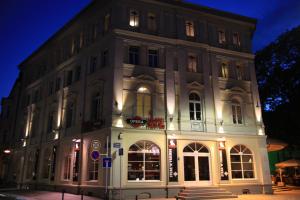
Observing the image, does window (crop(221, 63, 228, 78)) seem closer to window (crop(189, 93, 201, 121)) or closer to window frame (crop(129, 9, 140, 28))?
window (crop(189, 93, 201, 121))

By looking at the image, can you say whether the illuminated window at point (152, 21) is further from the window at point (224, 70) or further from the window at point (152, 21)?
the window at point (224, 70)

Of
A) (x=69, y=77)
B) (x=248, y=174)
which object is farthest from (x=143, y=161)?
(x=69, y=77)

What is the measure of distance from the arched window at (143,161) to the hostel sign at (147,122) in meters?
1.07

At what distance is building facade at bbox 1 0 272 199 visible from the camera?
64.4ft

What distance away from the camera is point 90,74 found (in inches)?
902

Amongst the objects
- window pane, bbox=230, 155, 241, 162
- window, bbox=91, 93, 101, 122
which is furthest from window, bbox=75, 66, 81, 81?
window pane, bbox=230, 155, 241, 162

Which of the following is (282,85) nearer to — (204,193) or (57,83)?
(204,193)

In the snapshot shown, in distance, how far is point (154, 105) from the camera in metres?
20.8

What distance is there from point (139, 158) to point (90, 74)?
24.7 feet

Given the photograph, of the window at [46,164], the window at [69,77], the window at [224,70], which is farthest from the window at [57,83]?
the window at [224,70]

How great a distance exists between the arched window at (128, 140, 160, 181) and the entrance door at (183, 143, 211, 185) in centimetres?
212

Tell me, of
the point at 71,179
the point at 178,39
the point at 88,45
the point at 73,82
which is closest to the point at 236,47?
the point at 178,39

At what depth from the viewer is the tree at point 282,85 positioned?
2977 cm

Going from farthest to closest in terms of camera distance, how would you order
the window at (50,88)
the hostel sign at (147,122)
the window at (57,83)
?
1. the window at (50,88)
2. the window at (57,83)
3. the hostel sign at (147,122)
